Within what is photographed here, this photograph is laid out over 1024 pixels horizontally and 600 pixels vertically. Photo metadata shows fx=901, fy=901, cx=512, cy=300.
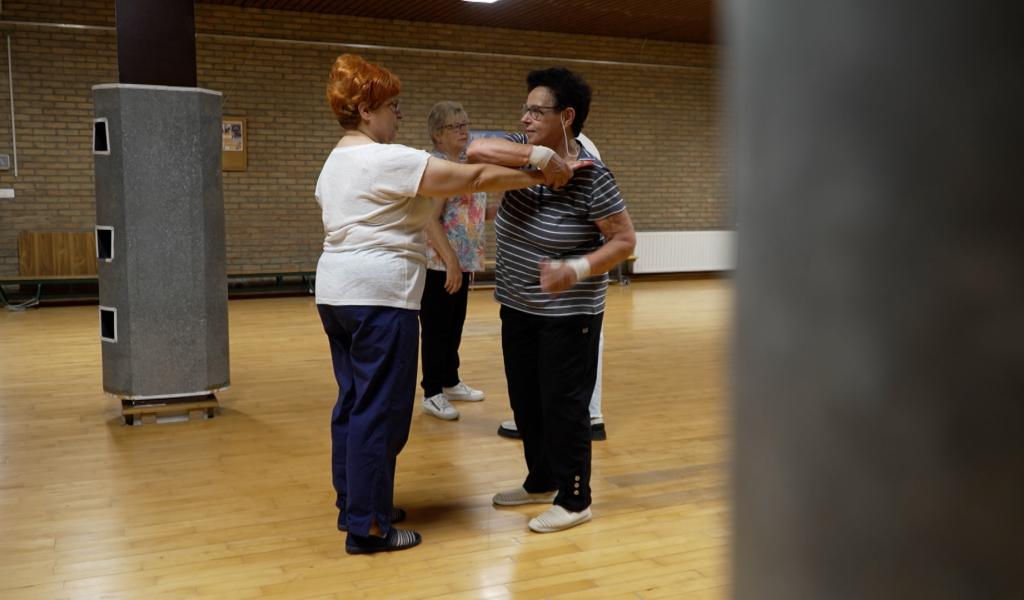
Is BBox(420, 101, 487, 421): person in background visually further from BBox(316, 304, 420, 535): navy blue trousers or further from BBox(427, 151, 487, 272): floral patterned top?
BBox(316, 304, 420, 535): navy blue trousers

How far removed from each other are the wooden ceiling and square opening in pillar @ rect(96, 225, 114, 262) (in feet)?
22.4

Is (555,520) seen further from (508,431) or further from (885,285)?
(885,285)

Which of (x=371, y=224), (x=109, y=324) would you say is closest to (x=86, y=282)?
(x=109, y=324)

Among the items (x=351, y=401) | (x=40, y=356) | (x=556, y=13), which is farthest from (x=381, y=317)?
(x=556, y=13)

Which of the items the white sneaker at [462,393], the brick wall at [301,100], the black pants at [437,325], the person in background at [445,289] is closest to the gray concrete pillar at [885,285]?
the person in background at [445,289]

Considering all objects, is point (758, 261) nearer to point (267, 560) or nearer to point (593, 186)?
point (593, 186)

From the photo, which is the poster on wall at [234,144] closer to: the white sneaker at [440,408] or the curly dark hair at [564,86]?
the white sneaker at [440,408]

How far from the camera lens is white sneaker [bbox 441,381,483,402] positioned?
17.2 ft

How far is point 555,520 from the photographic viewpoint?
3.15 metres

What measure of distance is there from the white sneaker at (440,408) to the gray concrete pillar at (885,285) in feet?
15.2

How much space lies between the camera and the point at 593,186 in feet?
9.62

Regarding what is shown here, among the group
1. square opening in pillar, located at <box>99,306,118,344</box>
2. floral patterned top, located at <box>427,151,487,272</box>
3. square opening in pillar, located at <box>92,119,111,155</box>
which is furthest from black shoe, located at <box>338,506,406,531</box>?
square opening in pillar, located at <box>92,119,111,155</box>

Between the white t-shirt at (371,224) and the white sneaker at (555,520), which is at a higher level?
the white t-shirt at (371,224)

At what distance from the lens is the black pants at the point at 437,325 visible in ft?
15.7
